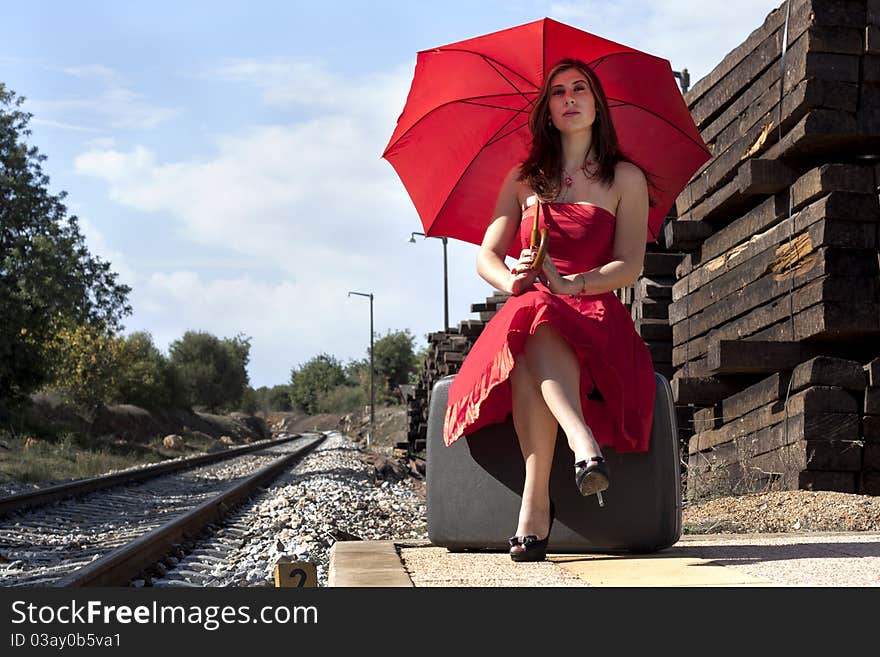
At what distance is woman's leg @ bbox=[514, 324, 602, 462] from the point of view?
12.8 feet

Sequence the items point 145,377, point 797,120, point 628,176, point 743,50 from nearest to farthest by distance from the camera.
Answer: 1. point 628,176
2. point 797,120
3. point 743,50
4. point 145,377

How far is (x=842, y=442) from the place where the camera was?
7254 millimetres

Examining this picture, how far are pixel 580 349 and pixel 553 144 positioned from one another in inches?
37.1

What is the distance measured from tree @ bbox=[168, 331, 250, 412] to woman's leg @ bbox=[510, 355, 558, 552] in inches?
3190

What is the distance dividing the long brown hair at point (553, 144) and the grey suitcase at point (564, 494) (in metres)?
0.87

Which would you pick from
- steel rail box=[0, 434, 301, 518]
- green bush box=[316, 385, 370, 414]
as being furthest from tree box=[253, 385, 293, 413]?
steel rail box=[0, 434, 301, 518]

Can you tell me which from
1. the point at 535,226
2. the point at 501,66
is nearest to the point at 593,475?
the point at 535,226

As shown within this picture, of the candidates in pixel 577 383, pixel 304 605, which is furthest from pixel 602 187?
pixel 304 605

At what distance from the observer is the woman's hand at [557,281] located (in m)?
4.05

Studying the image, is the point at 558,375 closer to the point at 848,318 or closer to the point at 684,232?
the point at 848,318

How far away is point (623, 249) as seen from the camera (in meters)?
4.30

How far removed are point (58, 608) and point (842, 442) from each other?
5.80m

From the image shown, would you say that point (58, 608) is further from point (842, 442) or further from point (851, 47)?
point (851, 47)

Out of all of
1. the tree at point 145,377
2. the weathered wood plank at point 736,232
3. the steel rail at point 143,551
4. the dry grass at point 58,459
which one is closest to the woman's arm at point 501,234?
the steel rail at point 143,551
